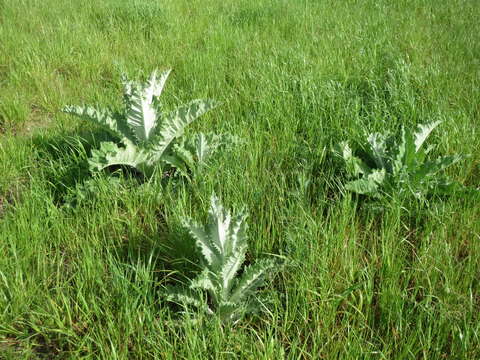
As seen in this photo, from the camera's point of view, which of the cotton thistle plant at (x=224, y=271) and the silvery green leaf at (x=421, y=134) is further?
the silvery green leaf at (x=421, y=134)

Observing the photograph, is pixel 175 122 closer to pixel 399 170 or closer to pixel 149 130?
pixel 149 130

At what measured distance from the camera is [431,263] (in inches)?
65.7

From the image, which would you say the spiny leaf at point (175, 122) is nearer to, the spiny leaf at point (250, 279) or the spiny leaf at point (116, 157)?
the spiny leaf at point (116, 157)

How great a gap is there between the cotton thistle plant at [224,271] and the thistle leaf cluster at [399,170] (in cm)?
67

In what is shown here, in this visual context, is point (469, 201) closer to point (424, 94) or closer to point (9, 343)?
point (424, 94)

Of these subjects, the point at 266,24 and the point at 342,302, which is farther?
the point at 266,24

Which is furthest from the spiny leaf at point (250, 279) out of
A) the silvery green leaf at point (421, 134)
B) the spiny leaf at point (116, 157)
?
the silvery green leaf at point (421, 134)

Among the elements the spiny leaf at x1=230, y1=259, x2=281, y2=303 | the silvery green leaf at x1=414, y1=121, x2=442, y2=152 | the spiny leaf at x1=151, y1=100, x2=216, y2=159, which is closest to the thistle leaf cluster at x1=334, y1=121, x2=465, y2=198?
the silvery green leaf at x1=414, y1=121, x2=442, y2=152

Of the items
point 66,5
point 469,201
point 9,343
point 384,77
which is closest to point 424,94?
point 384,77

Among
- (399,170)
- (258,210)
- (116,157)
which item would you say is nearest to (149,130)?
(116,157)

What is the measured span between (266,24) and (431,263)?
3706 mm

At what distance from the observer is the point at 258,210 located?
1.99 metres

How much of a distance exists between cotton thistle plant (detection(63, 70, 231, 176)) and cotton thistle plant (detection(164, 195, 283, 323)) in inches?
25.9

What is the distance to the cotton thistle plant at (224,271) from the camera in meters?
1.49
